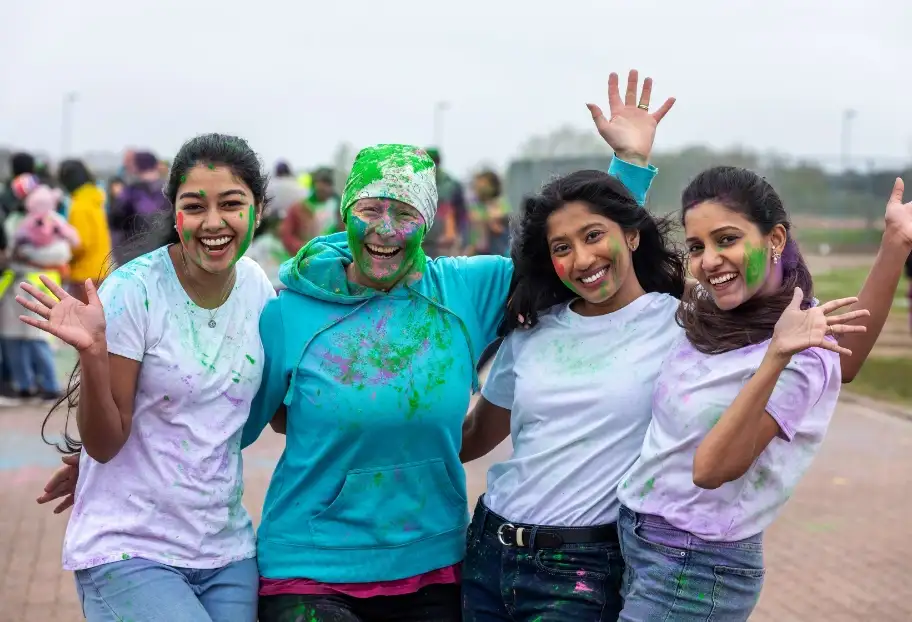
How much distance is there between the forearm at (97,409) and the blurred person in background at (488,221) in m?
9.19

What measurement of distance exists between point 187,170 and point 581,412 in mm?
1315

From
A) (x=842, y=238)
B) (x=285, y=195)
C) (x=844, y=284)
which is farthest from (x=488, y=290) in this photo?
(x=842, y=238)

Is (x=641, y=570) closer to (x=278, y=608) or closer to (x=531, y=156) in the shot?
(x=278, y=608)

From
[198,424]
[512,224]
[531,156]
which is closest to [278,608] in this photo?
[198,424]

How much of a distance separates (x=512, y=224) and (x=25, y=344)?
7.37m

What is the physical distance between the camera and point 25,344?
984 centimetres

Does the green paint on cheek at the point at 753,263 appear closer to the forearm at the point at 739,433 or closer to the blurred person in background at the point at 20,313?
the forearm at the point at 739,433

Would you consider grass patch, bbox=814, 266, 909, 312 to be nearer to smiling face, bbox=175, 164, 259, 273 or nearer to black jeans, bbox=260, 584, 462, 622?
black jeans, bbox=260, 584, 462, 622

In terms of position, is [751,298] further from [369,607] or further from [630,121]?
[369,607]

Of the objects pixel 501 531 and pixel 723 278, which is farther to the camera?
pixel 501 531

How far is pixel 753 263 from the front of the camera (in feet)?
9.75

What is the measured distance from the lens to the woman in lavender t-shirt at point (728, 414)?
2.72m

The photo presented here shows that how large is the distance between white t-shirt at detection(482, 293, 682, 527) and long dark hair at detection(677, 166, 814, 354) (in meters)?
0.17

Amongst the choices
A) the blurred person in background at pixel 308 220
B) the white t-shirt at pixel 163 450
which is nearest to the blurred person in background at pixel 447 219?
the blurred person in background at pixel 308 220
